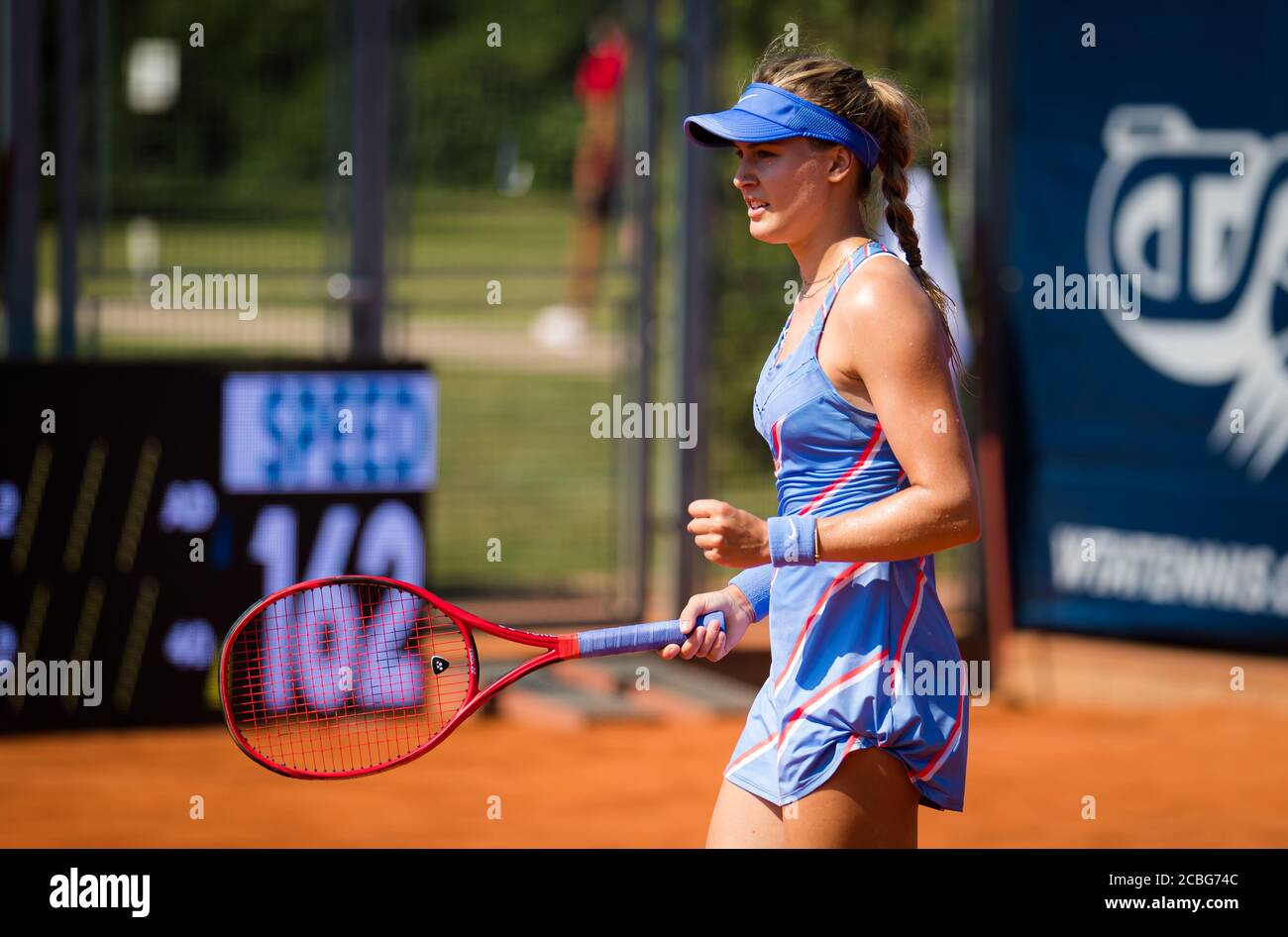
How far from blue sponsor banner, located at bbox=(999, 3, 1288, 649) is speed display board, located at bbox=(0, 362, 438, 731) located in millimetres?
2804

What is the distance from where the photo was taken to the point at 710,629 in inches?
126

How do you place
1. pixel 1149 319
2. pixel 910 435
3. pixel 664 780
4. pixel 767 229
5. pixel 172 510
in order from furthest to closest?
pixel 1149 319
pixel 172 510
pixel 664 780
pixel 767 229
pixel 910 435

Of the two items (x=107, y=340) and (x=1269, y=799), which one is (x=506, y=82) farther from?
(x=1269, y=799)

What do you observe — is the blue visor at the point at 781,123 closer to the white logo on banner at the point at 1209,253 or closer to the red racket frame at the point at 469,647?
the red racket frame at the point at 469,647

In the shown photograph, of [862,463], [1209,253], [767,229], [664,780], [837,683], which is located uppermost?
[1209,253]

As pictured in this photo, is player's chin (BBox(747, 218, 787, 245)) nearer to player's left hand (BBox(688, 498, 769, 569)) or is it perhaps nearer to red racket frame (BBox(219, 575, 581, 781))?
player's left hand (BBox(688, 498, 769, 569))

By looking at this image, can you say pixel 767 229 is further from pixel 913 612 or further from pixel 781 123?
pixel 913 612

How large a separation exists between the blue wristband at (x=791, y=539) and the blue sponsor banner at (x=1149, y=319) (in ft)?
17.3

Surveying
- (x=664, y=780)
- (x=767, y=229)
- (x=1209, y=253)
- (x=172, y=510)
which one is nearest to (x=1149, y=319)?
(x=1209, y=253)

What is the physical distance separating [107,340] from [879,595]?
19.0ft

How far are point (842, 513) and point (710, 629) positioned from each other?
0.32m

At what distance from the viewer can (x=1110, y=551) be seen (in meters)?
8.39

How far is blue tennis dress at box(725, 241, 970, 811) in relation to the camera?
3.04 metres

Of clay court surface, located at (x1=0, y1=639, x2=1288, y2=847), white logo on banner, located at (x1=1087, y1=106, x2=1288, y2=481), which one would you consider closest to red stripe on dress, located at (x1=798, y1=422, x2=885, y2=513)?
clay court surface, located at (x1=0, y1=639, x2=1288, y2=847)
